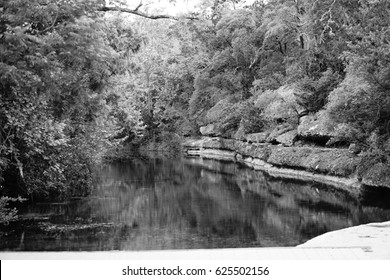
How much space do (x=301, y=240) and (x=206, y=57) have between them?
94.5ft

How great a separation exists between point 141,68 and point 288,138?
908 cm

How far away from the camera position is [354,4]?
23.1 metres

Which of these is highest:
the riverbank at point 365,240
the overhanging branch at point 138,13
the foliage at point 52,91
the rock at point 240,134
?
the overhanging branch at point 138,13

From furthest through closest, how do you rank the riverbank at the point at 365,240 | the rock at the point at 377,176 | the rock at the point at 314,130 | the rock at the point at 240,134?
1. the rock at the point at 240,134
2. the rock at the point at 314,130
3. the rock at the point at 377,176
4. the riverbank at the point at 365,240

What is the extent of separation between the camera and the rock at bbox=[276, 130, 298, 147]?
88.5ft

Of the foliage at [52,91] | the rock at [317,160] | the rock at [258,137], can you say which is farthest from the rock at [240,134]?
the foliage at [52,91]

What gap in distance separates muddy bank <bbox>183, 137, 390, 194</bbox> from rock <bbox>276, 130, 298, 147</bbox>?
331 millimetres

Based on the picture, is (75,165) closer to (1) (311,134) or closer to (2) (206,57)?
(1) (311,134)

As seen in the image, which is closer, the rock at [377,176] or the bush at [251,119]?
Result: the rock at [377,176]

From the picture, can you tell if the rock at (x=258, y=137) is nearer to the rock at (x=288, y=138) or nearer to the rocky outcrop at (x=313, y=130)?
the rock at (x=288, y=138)

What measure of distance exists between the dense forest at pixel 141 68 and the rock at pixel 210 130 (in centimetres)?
183

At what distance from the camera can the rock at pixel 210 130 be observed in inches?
1596

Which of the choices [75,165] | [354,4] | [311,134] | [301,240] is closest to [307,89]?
[311,134]

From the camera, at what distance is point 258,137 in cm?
3192
